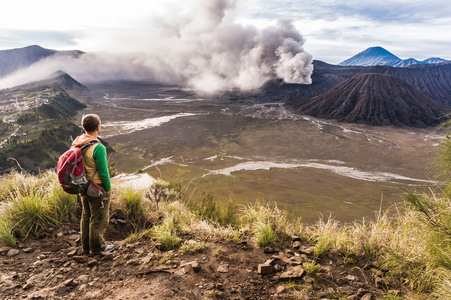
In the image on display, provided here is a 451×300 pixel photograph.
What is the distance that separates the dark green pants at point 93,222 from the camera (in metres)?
2.99

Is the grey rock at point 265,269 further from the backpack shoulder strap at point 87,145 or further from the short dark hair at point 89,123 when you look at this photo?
the short dark hair at point 89,123

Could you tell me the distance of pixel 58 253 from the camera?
307cm

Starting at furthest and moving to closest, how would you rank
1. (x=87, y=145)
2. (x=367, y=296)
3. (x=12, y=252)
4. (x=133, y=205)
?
(x=133, y=205)
(x=12, y=252)
(x=87, y=145)
(x=367, y=296)

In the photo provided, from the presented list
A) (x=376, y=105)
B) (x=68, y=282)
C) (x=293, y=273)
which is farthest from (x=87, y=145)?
(x=376, y=105)

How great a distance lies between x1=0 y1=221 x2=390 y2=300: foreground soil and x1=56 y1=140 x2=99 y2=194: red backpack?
95 centimetres

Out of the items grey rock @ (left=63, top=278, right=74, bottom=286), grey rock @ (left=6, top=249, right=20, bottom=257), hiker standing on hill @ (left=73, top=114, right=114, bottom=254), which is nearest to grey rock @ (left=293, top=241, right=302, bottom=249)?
hiker standing on hill @ (left=73, top=114, right=114, bottom=254)

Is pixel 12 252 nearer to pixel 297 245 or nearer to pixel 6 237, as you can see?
pixel 6 237

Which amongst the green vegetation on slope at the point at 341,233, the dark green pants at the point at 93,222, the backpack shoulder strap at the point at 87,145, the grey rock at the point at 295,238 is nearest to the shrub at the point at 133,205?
the green vegetation on slope at the point at 341,233

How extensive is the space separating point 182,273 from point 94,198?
4.82 ft

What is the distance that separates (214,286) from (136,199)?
2.48 meters

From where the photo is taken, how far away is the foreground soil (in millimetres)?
2402

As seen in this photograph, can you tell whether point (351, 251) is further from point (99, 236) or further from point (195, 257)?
point (99, 236)

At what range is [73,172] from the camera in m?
2.73

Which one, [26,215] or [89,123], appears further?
[26,215]
